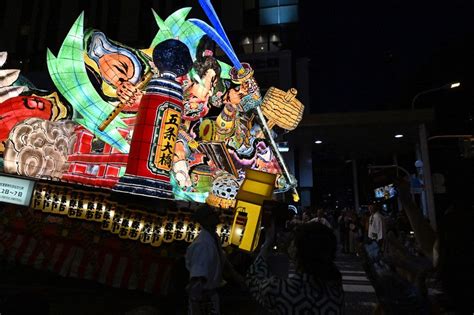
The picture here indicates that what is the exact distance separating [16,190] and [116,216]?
2.54 metres

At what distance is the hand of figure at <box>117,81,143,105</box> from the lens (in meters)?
12.7

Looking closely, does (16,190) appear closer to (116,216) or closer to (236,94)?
(116,216)

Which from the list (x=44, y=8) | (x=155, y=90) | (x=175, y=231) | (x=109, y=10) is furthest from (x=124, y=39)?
(x=175, y=231)

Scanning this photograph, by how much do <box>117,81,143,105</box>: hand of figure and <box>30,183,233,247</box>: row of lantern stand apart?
481 centimetres

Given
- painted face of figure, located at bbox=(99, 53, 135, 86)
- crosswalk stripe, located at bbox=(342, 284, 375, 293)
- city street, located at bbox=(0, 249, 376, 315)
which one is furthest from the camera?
painted face of figure, located at bbox=(99, 53, 135, 86)

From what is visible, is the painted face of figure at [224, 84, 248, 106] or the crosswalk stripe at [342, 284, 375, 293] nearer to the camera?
the crosswalk stripe at [342, 284, 375, 293]

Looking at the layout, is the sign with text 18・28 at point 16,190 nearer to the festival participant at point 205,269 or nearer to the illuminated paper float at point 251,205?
the illuminated paper float at point 251,205

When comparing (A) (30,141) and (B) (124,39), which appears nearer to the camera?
(A) (30,141)

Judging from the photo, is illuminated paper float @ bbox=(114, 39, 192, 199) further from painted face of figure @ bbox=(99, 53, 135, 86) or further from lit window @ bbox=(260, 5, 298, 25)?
lit window @ bbox=(260, 5, 298, 25)

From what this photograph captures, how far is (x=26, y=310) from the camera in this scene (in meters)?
2.02

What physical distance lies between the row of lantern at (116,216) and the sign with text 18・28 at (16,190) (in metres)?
0.15

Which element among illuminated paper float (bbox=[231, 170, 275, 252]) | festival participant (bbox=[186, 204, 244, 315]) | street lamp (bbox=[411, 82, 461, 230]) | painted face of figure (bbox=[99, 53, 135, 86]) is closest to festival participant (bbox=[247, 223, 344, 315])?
festival participant (bbox=[186, 204, 244, 315])

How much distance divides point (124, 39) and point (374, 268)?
134ft

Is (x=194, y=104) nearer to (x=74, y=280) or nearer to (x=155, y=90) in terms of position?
(x=155, y=90)
